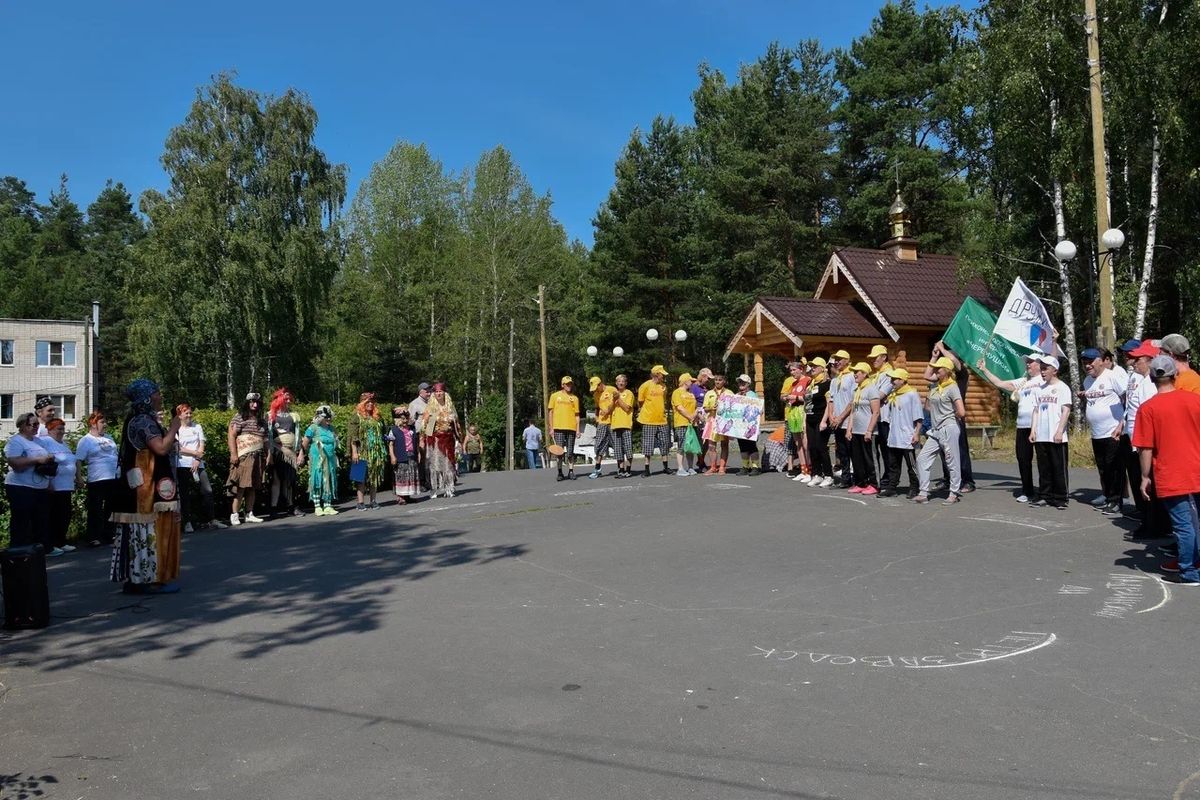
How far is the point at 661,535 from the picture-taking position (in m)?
10.6

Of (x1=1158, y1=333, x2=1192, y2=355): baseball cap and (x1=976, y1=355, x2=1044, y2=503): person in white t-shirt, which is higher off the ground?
(x1=1158, y1=333, x2=1192, y2=355): baseball cap

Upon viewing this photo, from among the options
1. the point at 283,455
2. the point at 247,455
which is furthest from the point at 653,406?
the point at 247,455

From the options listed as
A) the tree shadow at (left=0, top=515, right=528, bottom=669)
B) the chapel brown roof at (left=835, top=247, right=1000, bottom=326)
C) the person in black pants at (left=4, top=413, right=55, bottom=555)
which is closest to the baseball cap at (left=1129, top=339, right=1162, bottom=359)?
the tree shadow at (left=0, top=515, right=528, bottom=669)

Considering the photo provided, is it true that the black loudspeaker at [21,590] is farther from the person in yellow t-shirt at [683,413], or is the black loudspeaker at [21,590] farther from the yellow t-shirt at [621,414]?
the person in yellow t-shirt at [683,413]

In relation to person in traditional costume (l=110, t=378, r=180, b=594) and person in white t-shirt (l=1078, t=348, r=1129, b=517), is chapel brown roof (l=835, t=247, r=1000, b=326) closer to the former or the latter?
person in white t-shirt (l=1078, t=348, r=1129, b=517)

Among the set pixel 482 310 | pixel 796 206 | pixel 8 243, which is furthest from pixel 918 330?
pixel 8 243

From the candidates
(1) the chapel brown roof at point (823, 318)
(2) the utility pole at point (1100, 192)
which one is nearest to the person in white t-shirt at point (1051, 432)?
(2) the utility pole at point (1100, 192)

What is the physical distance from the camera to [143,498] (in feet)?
26.5

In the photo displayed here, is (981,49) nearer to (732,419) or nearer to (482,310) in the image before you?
(732,419)

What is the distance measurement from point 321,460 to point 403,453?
1319 millimetres

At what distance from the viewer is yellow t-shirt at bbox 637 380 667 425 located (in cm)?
1706

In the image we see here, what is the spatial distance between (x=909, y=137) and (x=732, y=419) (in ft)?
99.1

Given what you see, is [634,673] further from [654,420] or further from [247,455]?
[654,420]

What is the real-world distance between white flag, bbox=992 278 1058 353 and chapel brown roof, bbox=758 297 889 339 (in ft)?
47.4
